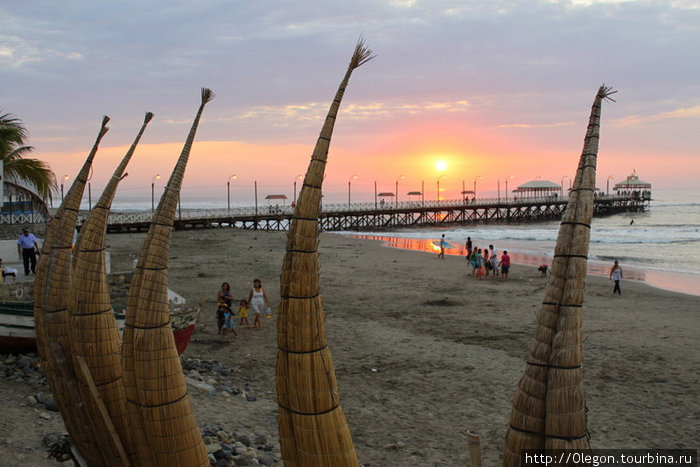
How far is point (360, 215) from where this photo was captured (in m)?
58.5

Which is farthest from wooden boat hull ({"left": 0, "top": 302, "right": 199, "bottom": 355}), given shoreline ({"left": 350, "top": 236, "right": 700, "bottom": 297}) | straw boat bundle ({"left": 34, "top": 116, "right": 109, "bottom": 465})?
shoreline ({"left": 350, "top": 236, "right": 700, "bottom": 297})

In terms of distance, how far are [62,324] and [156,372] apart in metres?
1.57

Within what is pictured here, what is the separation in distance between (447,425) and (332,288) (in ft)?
34.5

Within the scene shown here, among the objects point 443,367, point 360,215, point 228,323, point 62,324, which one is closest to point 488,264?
point 443,367

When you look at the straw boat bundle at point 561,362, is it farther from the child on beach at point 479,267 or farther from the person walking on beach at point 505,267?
the child on beach at point 479,267

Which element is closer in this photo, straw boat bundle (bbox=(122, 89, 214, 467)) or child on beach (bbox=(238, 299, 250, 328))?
straw boat bundle (bbox=(122, 89, 214, 467))

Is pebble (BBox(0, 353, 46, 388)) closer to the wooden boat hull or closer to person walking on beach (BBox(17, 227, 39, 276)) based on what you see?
the wooden boat hull

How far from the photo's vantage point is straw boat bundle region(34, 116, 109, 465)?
4414 mm

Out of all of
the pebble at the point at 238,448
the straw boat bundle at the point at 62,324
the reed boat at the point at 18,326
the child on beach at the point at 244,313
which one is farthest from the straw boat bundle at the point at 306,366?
the child on beach at the point at 244,313

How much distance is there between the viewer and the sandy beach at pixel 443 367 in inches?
269

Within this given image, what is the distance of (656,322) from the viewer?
13234 millimetres

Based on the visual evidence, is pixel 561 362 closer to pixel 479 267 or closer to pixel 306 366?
pixel 306 366

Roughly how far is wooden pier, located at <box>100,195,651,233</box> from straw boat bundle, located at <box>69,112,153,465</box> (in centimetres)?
3817

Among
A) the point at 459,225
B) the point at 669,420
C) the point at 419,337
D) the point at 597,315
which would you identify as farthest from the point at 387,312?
the point at 459,225
